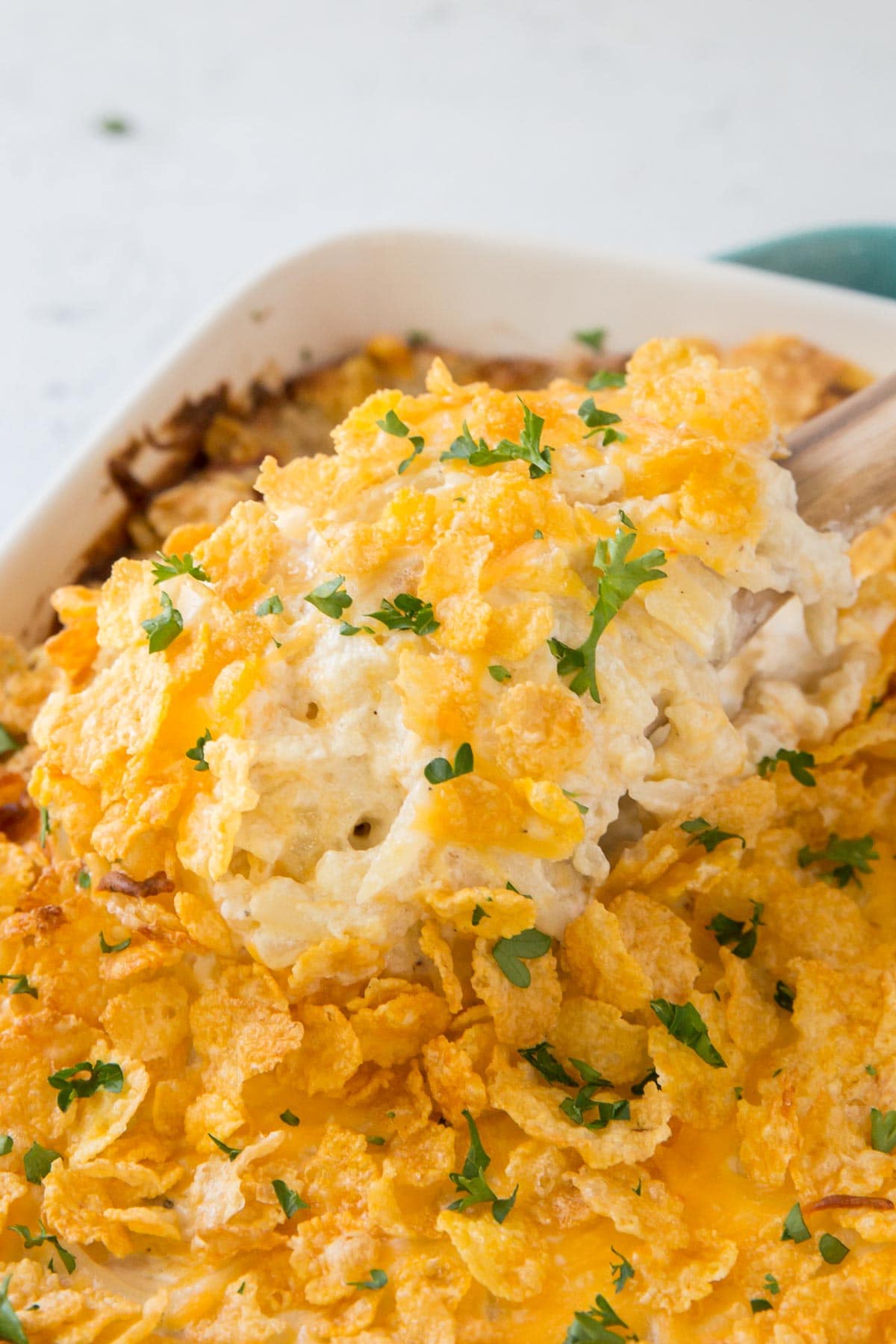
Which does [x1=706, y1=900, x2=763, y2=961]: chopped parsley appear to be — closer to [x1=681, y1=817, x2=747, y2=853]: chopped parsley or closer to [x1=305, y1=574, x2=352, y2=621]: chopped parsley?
[x1=681, y1=817, x2=747, y2=853]: chopped parsley

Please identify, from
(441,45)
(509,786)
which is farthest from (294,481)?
(441,45)

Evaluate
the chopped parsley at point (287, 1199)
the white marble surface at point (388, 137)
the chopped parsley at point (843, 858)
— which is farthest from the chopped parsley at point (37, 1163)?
the white marble surface at point (388, 137)

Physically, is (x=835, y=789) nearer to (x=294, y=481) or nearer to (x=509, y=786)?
(x=509, y=786)

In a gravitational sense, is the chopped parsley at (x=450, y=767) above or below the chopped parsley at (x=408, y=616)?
below

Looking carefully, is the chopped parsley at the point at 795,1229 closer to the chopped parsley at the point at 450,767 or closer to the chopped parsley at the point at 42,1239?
the chopped parsley at the point at 450,767

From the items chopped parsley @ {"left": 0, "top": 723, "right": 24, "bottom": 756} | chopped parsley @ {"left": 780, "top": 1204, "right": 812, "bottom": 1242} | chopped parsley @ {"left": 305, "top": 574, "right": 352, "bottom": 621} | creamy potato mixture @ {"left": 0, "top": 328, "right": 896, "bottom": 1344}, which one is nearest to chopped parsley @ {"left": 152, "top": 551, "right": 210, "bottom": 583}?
creamy potato mixture @ {"left": 0, "top": 328, "right": 896, "bottom": 1344}

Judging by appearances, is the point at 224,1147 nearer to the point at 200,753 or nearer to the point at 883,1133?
the point at 200,753
